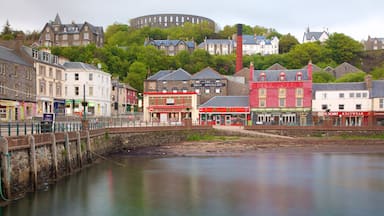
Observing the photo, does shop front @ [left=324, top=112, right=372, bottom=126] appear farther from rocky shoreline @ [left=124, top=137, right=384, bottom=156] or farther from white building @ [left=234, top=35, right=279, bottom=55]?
white building @ [left=234, top=35, right=279, bottom=55]

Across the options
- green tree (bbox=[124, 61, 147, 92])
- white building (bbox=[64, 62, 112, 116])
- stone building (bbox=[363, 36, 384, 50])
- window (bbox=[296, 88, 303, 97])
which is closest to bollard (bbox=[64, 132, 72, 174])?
white building (bbox=[64, 62, 112, 116])

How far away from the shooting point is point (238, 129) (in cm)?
5412

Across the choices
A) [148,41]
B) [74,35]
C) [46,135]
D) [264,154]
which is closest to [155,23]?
[148,41]

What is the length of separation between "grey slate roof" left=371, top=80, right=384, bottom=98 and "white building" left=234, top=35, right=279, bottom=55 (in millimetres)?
69375

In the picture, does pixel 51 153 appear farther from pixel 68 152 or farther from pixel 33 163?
pixel 33 163

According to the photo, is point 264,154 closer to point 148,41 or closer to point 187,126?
point 187,126

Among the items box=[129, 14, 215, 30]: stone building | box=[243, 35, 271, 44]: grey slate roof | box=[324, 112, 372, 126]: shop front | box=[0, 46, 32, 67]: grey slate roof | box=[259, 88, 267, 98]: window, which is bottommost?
box=[324, 112, 372, 126]: shop front

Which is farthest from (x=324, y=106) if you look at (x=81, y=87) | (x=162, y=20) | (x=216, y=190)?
(x=162, y=20)

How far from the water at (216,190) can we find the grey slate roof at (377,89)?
2527cm

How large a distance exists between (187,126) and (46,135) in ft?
92.6

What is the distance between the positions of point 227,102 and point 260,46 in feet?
236

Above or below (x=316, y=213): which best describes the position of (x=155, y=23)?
above

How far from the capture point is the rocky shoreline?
42.9m

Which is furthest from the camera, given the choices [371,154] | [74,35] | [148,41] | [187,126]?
[148,41]
